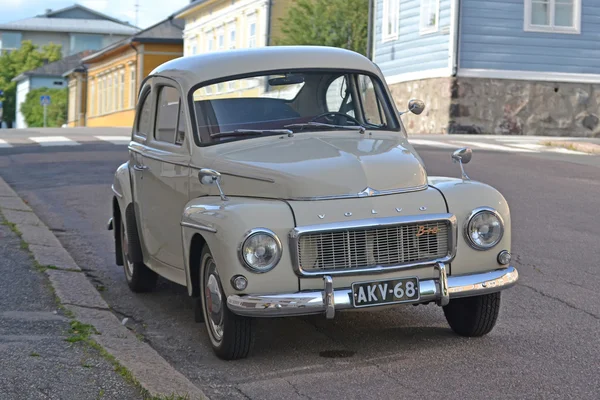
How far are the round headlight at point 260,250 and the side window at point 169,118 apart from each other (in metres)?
1.54

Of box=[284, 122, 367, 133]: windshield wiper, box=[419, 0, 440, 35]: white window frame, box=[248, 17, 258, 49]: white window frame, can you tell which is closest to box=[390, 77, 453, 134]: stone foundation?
box=[419, 0, 440, 35]: white window frame

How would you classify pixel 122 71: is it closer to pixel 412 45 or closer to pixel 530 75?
pixel 412 45

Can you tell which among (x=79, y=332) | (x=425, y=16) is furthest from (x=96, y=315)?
(x=425, y=16)

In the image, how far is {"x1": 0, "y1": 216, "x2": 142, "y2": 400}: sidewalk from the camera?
4.93 meters

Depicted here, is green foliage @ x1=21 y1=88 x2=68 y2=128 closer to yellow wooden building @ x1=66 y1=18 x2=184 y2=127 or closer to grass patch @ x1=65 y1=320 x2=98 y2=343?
yellow wooden building @ x1=66 y1=18 x2=184 y2=127

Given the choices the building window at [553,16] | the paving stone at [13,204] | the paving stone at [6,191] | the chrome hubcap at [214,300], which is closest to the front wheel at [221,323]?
the chrome hubcap at [214,300]

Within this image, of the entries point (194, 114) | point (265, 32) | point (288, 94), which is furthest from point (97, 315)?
point (265, 32)

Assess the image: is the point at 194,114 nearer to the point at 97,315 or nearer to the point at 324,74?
the point at 324,74

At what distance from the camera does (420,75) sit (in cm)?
2947

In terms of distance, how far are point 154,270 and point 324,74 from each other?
175 centimetres

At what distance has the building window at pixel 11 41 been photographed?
444 feet

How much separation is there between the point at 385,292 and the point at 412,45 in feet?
83.2

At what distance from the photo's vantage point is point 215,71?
705 cm

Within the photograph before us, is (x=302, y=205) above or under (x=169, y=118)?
under
